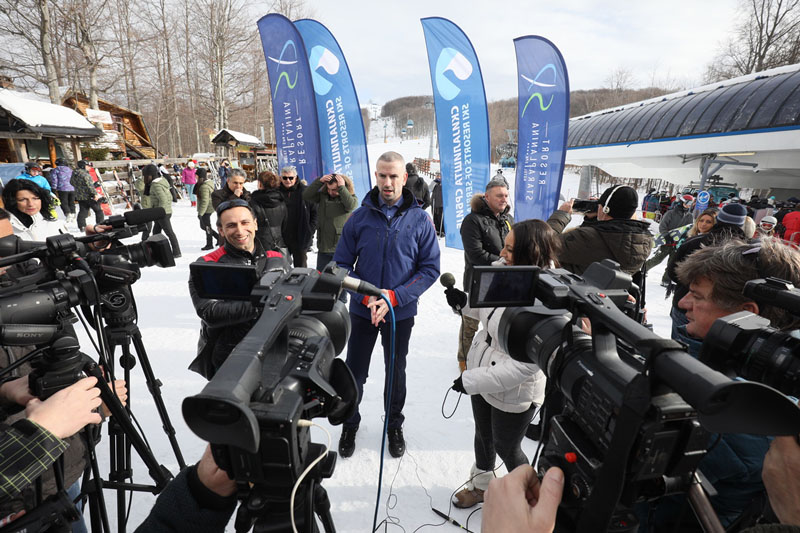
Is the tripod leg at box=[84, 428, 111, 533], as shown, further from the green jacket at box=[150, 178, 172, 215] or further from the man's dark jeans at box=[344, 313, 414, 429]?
the green jacket at box=[150, 178, 172, 215]

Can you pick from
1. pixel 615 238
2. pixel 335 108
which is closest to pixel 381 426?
pixel 615 238

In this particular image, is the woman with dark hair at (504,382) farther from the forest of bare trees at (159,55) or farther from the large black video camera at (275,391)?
the forest of bare trees at (159,55)

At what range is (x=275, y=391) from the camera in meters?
0.78

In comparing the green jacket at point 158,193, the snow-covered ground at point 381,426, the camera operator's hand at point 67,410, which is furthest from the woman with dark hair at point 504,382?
the green jacket at point 158,193

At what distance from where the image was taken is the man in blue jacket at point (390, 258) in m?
2.69

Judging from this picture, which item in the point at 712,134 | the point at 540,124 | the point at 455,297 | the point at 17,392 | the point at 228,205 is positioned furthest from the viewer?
the point at 712,134

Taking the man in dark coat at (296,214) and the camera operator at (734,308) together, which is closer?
the camera operator at (734,308)

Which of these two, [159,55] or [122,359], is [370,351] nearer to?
[122,359]

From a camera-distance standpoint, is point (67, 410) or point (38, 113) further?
point (38, 113)

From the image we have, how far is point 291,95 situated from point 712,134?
14.4 meters

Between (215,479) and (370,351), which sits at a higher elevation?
(215,479)

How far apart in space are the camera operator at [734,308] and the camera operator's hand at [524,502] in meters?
0.59

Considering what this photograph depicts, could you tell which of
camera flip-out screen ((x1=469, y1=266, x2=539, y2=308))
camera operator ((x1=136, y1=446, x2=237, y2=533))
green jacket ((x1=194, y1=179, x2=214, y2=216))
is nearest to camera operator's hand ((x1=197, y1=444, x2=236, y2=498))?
camera operator ((x1=136, y1=446, x2=237, y2=533))

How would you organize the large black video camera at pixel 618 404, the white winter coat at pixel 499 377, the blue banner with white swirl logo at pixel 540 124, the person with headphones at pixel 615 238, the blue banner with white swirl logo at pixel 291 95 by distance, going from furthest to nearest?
the blue banner with white swirl logo at pixel 291 95 → the blue banner with white swirl logo at pixel 540 124 → the person with headphones at pixel 615 238 → the white winter coat at pixel 499 377 → the large black video camera at pixel 618 404
